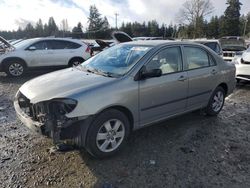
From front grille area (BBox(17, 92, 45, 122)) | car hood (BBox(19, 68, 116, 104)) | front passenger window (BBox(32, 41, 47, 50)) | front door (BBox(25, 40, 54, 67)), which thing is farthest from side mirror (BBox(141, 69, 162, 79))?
front passenger window (BBox(32, 41, 47, 50))

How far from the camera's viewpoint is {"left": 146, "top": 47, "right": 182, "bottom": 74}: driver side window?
4.26 meters

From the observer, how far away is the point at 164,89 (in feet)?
14.0

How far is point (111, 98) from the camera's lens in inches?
141

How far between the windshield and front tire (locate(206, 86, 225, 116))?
6.65ft

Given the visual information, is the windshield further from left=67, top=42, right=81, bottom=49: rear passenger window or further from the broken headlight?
left=67, top=42, right=81, bottom=49: rear passenger window

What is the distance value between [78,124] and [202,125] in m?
2.80

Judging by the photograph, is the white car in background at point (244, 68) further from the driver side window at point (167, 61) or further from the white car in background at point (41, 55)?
the white car in background at point (41, 55)

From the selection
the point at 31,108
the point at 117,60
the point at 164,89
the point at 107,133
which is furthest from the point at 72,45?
the point at 107,133

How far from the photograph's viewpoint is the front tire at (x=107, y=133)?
139 inches

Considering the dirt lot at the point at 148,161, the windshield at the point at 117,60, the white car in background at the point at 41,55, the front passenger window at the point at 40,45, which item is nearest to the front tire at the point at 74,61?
the white car in background at the point at 41,55

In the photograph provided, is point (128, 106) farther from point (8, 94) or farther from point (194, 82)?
point (8, 94)

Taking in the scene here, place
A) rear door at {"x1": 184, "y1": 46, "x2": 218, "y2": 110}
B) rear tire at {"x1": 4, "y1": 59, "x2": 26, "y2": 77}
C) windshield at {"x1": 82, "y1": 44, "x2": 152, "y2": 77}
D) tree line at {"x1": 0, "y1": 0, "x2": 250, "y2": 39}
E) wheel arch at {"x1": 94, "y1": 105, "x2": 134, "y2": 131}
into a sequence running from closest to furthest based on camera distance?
wheel arch at {"x1": 94, "y1": 105, "x2": 134, "y2": 131}
windshield at {"x1": 82, "y1": 44, "x2": 152, "y2": 77}
rear door at {"x1": 184, "y1": 46, "x2": 218, "y2": 110}
rear tire at {"x1": 4, "y1": 59, "x2": 26, "y2": 77}
tree line at {"x1": 0, "y1": 0, "x2": 250, "y2": 39}

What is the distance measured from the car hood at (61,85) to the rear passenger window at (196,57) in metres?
1.75

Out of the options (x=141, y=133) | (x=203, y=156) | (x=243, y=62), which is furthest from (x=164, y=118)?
(x=243, y=62)
